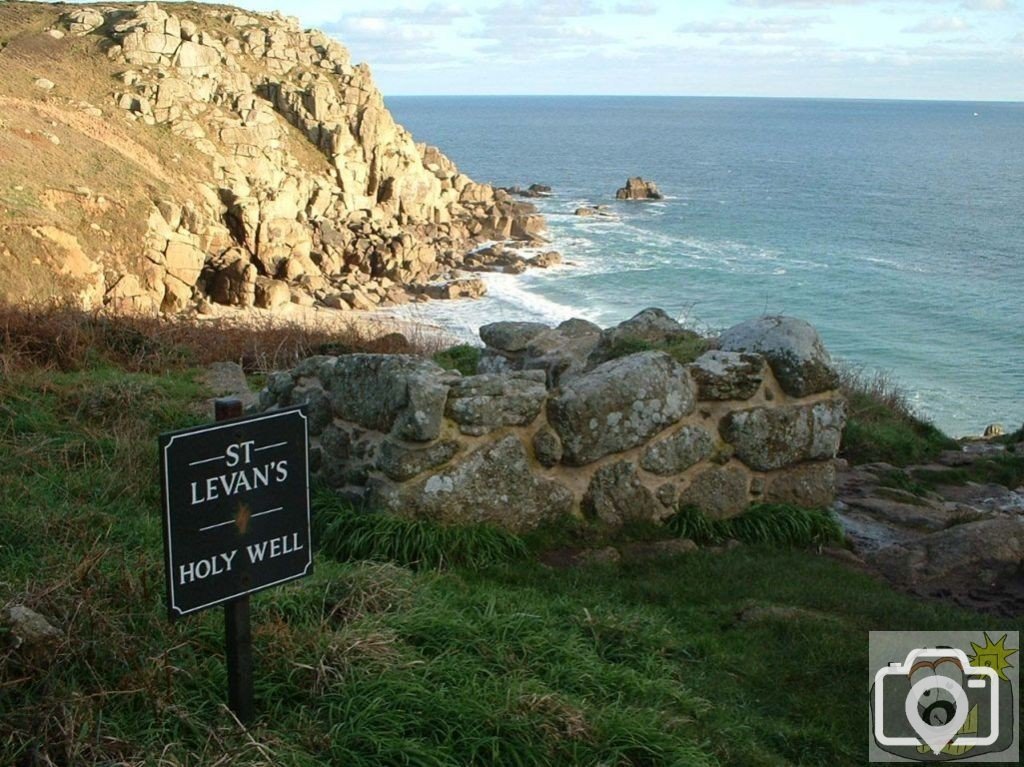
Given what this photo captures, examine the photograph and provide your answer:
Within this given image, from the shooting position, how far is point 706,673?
541 cm

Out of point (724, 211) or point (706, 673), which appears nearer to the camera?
point (706, 673)

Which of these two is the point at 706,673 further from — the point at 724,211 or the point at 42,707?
the point at 724,211

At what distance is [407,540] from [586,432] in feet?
5.23

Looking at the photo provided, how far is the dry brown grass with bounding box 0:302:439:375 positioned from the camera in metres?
10.9

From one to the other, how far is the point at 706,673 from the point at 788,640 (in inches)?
29.0

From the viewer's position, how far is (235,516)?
386 cm

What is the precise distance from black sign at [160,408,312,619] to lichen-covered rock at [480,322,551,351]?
7.10 metres

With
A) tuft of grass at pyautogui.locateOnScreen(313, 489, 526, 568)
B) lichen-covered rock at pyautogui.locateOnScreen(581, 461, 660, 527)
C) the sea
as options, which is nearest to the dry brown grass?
tuft of grass at pyautogui.locateOnScreen(313, 489, 526, 568)

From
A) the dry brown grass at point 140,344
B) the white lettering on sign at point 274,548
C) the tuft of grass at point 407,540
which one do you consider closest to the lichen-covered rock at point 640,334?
the tuft of grass at point 407,540

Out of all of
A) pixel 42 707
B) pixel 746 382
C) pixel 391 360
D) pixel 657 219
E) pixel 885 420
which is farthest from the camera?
pixel 657 219

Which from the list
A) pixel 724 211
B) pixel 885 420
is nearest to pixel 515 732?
pixel 885 420

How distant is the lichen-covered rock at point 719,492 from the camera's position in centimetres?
790

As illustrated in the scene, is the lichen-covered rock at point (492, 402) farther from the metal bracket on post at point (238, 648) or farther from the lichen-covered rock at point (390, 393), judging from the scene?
the metal bracket on post at point (238, 648)

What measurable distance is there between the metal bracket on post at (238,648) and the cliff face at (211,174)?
952 inches
